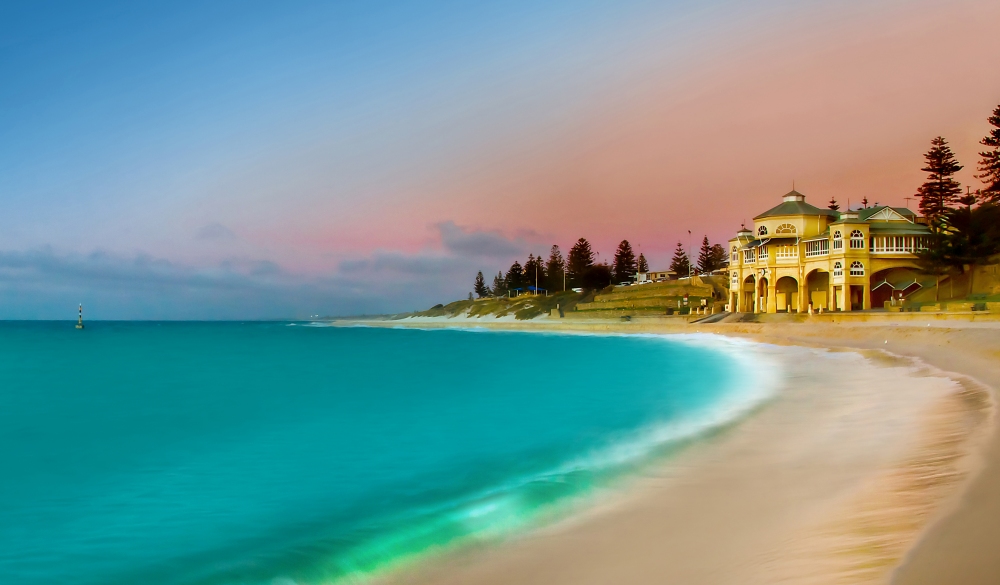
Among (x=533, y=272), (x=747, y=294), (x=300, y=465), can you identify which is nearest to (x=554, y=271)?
(x=533, y=272)

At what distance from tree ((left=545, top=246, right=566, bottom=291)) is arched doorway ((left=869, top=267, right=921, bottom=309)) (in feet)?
196

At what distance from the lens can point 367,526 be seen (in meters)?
5.96

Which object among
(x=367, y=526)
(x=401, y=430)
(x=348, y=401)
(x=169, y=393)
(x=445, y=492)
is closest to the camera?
(x=367, y=526)

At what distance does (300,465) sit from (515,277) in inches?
4079

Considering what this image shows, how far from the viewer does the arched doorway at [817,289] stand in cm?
4853

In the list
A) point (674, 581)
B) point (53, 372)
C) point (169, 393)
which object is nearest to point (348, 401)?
point (169, 393)

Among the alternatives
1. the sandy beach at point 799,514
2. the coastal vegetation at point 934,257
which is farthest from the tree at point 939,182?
the sandy beach at point 799,514

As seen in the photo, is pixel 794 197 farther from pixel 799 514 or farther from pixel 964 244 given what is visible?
pixel 799 514

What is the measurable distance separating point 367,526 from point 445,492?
4.16 feet

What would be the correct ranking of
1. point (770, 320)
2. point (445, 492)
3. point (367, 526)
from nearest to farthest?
point (367, 526) < point (445, 492) < point (770, 320)

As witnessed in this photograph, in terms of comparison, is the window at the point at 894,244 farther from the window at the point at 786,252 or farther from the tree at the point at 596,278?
the tree at the point at 596,278

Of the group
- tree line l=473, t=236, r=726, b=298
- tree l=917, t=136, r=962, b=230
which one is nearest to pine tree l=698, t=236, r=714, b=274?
tree line l=473, t=236, r=726, b=298

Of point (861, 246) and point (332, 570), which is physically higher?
point (861, 246)

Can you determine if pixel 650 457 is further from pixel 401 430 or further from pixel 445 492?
pixel 401 430
